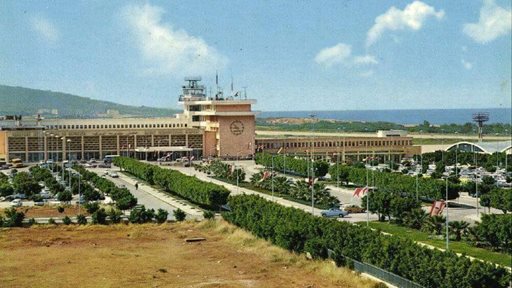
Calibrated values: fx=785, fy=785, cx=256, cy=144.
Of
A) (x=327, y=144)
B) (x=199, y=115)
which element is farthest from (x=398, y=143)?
(x=199, y=115)

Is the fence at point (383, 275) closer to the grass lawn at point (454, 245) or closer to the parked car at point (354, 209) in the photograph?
the grass lawn at point (454, 245)

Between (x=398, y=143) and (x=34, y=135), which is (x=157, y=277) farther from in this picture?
(x=398, y=143)

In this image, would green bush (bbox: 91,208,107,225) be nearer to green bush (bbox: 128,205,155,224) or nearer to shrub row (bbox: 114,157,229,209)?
green bush (bbox: 128,205,155,224)

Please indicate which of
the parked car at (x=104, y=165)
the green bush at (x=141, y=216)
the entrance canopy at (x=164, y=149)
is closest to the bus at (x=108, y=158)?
the parked car at (x=104, y=165)

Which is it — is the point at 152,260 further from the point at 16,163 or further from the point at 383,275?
the point at 16,163

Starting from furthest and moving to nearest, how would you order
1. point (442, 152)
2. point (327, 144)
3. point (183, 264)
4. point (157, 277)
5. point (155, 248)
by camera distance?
point (327, 144) → point (442, 152) → point (155, 248) → point (183, 264) → point (157, 277)

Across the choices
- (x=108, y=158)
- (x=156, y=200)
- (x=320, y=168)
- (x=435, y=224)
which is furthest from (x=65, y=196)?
(x=108, y=158)
